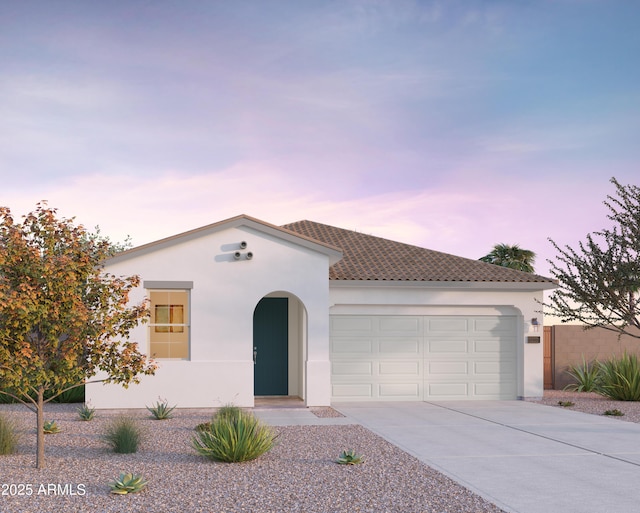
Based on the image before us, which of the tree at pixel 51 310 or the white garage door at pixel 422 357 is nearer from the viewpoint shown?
the tree at pixel 51 310

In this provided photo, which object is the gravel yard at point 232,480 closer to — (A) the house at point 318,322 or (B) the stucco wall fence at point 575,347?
(A) the house at point 318,322

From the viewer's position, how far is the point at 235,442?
34.4 feet

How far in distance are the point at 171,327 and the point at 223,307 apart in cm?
133

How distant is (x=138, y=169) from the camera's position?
2086 centimetres

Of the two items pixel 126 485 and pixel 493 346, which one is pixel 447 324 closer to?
pixel 493 346

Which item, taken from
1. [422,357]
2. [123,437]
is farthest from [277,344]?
Answer: [123,437]

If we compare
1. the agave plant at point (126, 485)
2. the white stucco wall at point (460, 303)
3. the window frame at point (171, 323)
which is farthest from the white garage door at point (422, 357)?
the agave plant at point (126, 485)

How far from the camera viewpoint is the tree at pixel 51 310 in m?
9.83

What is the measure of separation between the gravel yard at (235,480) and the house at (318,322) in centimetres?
450

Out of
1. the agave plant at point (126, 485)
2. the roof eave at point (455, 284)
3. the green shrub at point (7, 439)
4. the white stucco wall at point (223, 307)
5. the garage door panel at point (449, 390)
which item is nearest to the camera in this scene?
the agave plant at point (126, 485)

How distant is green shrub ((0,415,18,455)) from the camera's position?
1116 cm

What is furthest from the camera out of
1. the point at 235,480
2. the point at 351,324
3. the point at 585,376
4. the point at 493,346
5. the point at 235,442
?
the point at 585,376

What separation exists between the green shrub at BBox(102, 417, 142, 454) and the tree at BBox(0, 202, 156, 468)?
111 cm

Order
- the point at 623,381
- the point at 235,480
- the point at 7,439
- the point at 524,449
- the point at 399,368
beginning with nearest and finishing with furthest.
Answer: the point at 235,480, the point at 7,439, the point at 524,449, the point at 399,368, the point at 623,381
